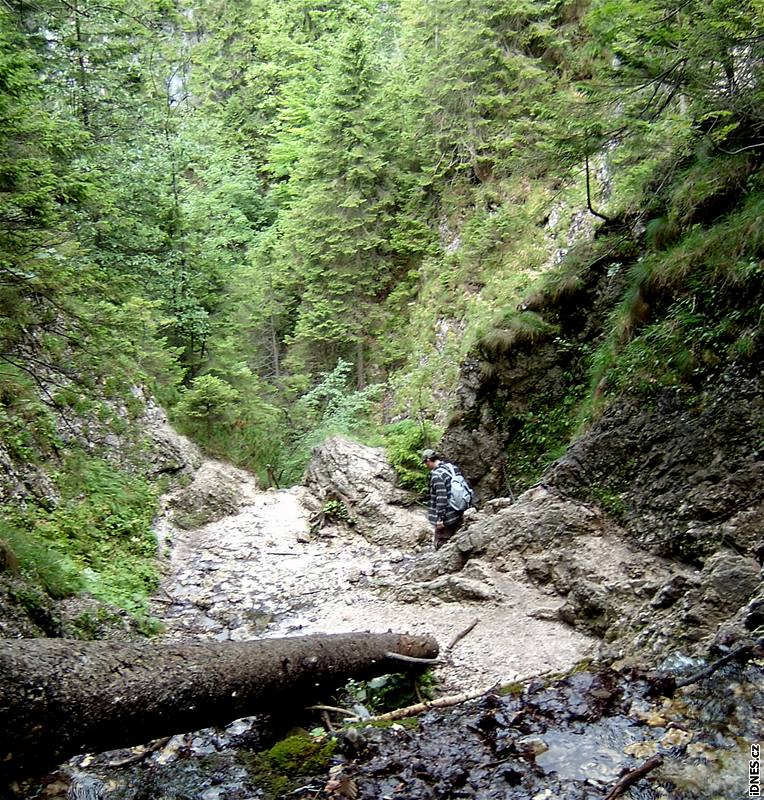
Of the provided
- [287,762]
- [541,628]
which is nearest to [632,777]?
[287,762]

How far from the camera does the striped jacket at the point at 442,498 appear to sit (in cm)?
988

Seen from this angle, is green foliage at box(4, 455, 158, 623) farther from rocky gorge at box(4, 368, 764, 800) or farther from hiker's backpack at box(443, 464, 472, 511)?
hiker's backpack at box(443, 464, 472, 511)

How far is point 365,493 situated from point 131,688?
35.2ft

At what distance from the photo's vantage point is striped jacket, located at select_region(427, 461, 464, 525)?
9875 millimetres

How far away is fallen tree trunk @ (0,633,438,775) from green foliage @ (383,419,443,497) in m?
9.24

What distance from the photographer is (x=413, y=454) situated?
14.3 meters

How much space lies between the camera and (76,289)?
6074mm

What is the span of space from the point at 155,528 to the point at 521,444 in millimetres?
7552

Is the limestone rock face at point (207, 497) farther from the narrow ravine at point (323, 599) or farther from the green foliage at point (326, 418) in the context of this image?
the green foliage at point (326, 418)

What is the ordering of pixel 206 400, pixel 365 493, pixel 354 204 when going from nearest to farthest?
pixel 365 493 → pixel 206 400 → pixel 354 204

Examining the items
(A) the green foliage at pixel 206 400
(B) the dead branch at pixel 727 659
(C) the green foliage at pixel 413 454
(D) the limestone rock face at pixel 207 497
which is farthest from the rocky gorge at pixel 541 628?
(A) the green foliage at pixel 206 400

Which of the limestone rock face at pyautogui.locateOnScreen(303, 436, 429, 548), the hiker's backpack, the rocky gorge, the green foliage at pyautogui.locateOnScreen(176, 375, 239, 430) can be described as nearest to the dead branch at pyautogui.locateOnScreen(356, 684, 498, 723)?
the rocky gorge

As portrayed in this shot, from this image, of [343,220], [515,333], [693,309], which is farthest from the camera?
[343,220]

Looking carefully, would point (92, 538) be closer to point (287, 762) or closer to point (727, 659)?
point (287, 762)
